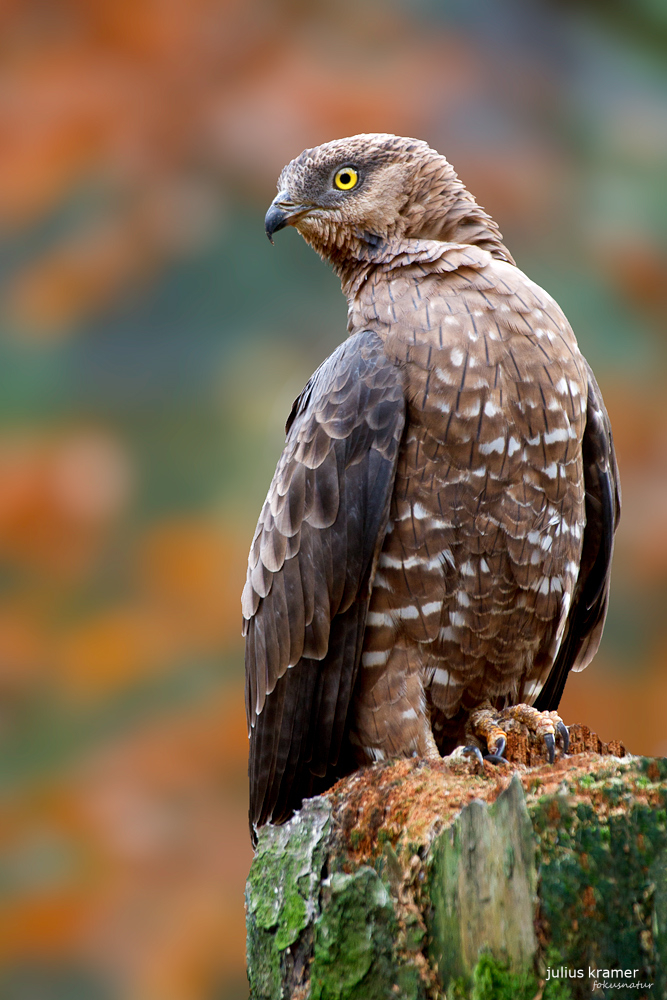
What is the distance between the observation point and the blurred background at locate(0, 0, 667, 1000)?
16.3 ft

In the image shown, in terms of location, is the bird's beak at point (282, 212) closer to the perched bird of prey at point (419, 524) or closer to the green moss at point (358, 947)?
the perched bird of prey at point (419, 524)

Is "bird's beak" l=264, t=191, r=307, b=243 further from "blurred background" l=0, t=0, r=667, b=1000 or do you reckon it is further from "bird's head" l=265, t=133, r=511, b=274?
"blurred background" l=0, t=0, r=667, b=1000

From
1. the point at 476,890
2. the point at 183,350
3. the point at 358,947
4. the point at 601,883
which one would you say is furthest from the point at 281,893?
the point at 183,350

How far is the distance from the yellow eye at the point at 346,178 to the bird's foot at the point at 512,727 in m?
1.73

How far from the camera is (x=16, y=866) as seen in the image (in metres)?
5.01

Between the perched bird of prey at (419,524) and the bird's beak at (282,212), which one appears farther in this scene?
the bird's beak at (282,212)

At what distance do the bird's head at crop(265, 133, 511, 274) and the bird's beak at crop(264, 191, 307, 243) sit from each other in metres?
0.03

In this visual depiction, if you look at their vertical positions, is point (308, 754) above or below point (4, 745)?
below

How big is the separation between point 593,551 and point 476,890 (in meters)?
1.58

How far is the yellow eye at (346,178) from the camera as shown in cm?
304

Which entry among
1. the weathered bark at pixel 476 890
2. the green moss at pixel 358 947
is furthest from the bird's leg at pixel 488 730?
the green moss at pixel 358 947

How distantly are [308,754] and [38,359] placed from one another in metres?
3.63

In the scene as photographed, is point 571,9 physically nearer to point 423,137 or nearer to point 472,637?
point 423,137

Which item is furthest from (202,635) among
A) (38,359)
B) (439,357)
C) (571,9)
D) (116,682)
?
(571,9)
